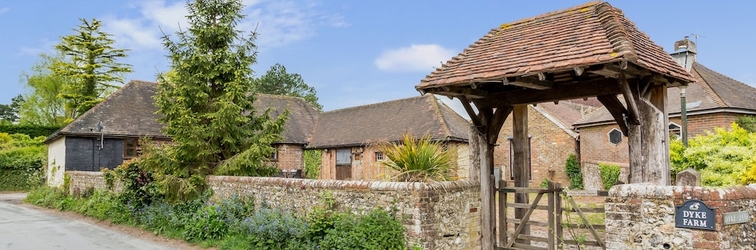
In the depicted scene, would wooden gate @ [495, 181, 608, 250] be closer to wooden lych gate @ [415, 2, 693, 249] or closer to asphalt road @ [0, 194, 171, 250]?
wooden lych gate @ [415, 2, 693, 249]

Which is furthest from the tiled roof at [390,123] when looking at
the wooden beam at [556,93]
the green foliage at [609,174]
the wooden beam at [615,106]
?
the wooden beam at [615,106]

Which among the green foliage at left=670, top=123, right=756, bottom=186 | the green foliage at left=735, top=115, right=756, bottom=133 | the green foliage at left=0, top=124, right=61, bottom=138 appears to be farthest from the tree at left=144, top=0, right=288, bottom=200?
the green foliage at left=0, top=124, right=61, bottom=138

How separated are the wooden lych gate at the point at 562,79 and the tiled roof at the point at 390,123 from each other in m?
11.7

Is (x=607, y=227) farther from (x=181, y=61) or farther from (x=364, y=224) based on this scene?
(x=181, y=61)

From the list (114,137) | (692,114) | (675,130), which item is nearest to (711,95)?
(692,114)

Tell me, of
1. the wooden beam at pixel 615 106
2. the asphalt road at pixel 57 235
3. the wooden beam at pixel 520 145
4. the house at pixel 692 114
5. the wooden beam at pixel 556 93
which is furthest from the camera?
the house at pixel 692 114

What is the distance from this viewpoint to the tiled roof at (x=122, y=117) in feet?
80.3

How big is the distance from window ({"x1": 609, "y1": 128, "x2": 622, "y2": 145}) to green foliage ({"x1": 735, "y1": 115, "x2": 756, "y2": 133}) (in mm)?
4434

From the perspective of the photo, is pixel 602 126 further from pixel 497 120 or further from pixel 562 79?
pixel 562 79

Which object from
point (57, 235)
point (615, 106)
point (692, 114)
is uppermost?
point (692, 114)

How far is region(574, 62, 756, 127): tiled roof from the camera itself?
60.2 feet

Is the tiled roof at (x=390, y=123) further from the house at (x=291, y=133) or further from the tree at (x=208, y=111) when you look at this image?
the tree at (x=208, y=111)

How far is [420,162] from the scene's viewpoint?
8883 mm

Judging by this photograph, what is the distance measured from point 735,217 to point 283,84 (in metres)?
49.9
